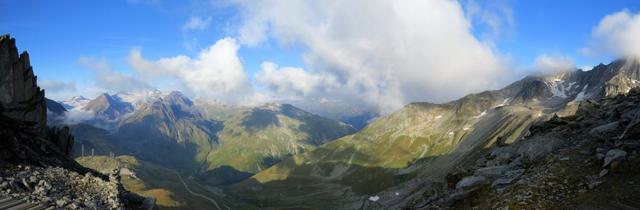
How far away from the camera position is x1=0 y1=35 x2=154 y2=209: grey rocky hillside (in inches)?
1534

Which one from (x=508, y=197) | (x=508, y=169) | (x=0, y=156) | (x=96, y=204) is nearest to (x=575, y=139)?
(x=508, y=169)

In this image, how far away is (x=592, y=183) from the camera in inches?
1240

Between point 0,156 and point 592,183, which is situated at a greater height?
point 0,156

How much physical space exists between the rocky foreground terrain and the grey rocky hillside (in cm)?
3382

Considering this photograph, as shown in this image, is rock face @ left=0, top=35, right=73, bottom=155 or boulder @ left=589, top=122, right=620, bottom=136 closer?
boulder @ left=589, top=122, right=620, bottom=136

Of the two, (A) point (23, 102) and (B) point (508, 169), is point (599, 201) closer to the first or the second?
(B) point (508, 169)

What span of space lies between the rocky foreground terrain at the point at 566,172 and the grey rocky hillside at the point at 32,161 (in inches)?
1332

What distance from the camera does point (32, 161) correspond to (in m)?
49.8

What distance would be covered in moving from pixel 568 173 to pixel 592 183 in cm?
287

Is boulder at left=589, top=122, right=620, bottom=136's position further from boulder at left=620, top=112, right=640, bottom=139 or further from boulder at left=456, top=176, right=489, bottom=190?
boulder at left=456, top=176, right=489, bottom=190

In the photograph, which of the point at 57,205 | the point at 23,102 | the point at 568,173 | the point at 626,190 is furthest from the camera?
the point at 23,102

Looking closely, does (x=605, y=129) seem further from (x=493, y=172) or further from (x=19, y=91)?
(x=19, y=91)

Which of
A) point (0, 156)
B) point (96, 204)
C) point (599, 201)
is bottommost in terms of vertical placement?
point (599, 201)

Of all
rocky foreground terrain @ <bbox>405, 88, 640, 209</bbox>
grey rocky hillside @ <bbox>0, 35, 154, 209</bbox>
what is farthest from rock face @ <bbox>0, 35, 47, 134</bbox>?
rocky foreground terrain @ <bbox>405, 88, 640, 209</bbox>
